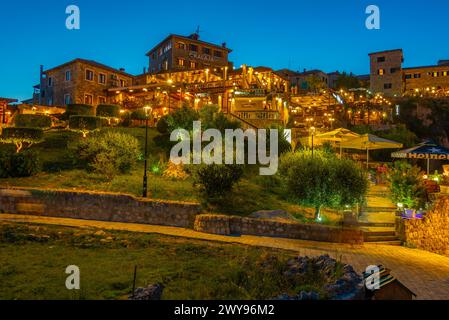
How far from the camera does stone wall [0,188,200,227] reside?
14758 millimetres

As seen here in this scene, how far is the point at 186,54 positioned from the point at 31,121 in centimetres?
3327

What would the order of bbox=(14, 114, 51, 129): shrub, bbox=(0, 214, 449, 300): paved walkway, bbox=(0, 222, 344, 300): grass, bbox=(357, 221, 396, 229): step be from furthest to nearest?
bbox=(14, 114, 51, 129): shrub, bbox=(357, 221, 396, 229): step, bbox=(0, 214, 449, 300): paved walkway, bbox=(0, 222, 344, 300): grass

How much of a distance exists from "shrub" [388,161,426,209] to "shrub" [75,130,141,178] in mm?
13395

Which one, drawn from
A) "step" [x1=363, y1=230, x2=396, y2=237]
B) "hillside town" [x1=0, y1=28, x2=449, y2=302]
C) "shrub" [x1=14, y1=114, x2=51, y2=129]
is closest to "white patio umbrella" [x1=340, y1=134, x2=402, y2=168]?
"hillside town" [x1=0, y1=28, x2=449, y2=302]

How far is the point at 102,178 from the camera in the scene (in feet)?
61.0

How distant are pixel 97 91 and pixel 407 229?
3977 cm

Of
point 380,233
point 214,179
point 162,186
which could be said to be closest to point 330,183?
point 380,233

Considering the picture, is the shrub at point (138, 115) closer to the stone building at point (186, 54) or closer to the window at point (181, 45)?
the stone building at point (186, 54)

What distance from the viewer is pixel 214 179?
51.7 ft

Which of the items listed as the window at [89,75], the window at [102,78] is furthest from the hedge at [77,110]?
the window at [102,78]

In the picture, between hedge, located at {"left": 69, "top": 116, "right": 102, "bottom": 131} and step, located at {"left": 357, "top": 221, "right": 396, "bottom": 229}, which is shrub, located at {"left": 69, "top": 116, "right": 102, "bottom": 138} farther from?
step, located at {"left": 357, "top": 221, "right": 396, "bottom": 229}

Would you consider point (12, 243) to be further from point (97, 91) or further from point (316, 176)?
point (97, 91)

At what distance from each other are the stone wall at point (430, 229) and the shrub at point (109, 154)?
13817 mm
